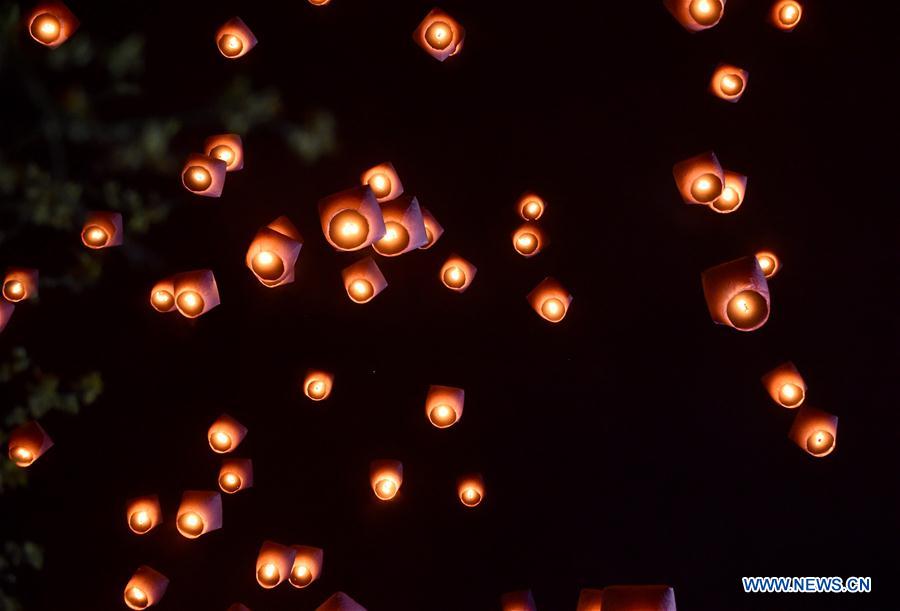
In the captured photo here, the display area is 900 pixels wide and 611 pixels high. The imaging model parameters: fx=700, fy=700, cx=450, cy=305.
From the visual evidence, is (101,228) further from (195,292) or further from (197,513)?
(197,513)

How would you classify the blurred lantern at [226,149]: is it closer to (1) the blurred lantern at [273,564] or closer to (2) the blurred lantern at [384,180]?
(2) the blurred lantern at [384,180]

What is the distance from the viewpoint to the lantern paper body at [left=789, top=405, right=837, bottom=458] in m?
2.50

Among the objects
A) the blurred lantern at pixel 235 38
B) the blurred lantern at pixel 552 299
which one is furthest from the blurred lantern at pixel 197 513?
the blurred lantern at pixel 235 38

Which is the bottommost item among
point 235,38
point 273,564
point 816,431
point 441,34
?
point 273,564

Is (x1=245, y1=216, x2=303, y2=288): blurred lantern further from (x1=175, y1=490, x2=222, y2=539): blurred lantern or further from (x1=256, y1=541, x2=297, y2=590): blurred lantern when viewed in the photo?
(x1=256, y1=541, x2=297, y2=590): blurred lantern

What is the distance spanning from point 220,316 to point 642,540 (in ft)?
6.14

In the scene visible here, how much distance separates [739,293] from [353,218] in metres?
1.14

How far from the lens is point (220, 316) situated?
9.03 feet

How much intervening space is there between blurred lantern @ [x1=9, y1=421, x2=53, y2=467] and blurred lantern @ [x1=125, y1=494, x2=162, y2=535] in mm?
384

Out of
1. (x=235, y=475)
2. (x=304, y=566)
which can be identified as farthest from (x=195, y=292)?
(x=304, y=566)

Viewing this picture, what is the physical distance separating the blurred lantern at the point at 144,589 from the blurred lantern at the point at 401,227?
5.01 feet

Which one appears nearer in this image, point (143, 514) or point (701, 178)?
point (701, 178)

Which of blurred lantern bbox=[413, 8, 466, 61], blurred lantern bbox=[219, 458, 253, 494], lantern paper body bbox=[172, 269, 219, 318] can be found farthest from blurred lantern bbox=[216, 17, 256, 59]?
blurred lantern bbox=[219, 458, 253, 494]

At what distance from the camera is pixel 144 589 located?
8.50ft
